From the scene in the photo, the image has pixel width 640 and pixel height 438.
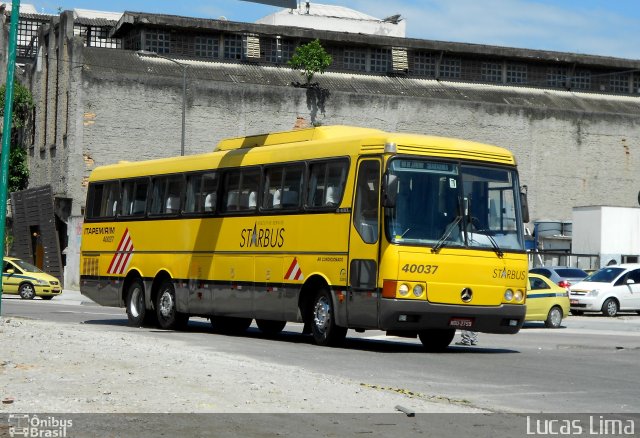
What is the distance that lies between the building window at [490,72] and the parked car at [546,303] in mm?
34934

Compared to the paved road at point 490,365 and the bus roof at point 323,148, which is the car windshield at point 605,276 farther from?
the bus roof at point 323,148

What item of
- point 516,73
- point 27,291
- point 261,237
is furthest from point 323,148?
point 516,73

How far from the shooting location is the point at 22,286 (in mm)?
45500

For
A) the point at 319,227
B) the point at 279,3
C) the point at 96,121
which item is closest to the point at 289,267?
the point at 319,227

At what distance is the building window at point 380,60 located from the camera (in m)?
64.5

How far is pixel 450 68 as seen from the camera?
66.3 meters

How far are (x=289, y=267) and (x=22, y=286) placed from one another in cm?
2584

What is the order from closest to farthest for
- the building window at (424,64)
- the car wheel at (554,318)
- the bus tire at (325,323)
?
the bus tire at (325,323), the car wheel at (554,318), the building window at (424,64)

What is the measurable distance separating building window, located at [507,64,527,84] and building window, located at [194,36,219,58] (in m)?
16.5

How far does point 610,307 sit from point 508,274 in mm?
21006

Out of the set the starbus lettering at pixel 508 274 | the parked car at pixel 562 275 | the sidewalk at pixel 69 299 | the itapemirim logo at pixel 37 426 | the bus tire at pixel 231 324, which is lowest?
the sidewalk at pixel 69 299

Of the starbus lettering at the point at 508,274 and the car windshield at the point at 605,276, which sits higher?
the starbus lettering at the point at 508,274

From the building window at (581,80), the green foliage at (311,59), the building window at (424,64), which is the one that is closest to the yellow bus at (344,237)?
the green foliage at (311,59)

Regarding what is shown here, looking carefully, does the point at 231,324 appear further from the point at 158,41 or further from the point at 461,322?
the point at 158,41
